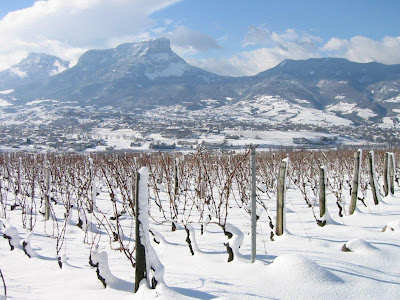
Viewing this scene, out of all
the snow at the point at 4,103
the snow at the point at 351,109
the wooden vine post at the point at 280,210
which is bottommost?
the wooden vine post at the point at 280,210

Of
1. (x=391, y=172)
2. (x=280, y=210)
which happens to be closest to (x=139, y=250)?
(x=280, y=210)

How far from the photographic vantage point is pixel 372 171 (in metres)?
8.00

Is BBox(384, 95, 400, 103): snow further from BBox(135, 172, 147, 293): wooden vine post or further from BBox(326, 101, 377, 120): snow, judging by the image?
BBox(135, 172, 147, 293): wooden vine post

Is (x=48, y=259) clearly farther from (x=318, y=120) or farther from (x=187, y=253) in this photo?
(x=318, y=120)

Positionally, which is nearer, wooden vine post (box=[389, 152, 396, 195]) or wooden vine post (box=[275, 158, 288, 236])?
wooden vine post (box=[275, 158, 288, 236])

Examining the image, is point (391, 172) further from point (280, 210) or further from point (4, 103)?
point (4, 103)

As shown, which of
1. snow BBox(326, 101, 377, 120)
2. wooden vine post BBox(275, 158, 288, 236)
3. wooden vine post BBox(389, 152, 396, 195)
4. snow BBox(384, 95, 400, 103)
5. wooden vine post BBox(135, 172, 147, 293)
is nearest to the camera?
wooden vine post BBox(135, 172, 147, 293)

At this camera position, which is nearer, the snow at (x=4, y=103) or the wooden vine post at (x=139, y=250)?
the wooden vine post at (x=139, y=250)

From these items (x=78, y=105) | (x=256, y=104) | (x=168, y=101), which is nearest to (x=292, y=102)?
(x=256, y=104)

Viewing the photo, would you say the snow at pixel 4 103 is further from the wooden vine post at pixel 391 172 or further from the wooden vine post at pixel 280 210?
the wooden vine post at pixel 280 210

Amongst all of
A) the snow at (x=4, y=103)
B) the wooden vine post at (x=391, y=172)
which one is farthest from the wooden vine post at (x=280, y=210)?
the snow at (x=4, y=103)

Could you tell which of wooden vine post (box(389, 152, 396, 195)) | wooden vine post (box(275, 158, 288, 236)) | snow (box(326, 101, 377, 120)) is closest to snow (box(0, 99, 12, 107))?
snow (box(326, 101, 377, 120))

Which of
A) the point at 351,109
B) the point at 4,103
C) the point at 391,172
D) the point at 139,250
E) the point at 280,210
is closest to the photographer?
the point at 139,250

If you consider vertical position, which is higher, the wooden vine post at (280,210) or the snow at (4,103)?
the snow at (4,103)
